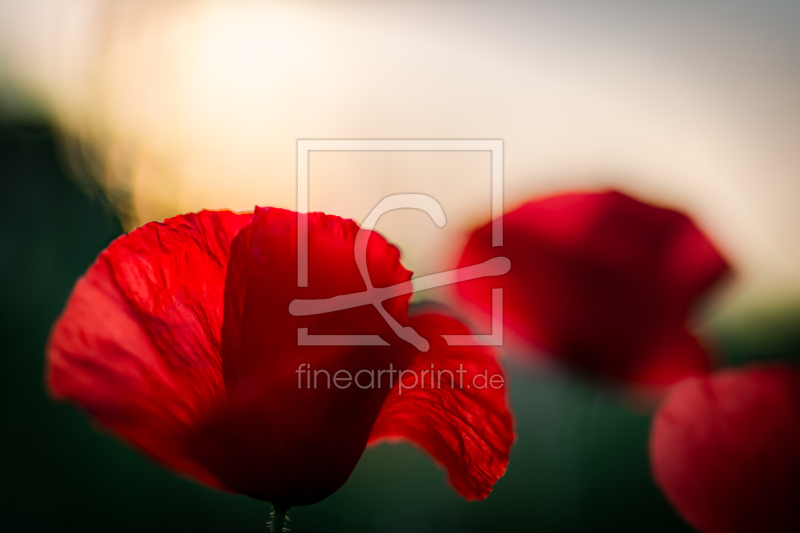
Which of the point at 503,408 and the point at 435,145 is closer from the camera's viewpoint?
the point at 503,408

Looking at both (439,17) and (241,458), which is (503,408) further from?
(439,17)

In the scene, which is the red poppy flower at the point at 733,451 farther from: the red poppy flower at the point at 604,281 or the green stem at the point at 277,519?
the green stem at the point at 277,519

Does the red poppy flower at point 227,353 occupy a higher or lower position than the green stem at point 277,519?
→ higher

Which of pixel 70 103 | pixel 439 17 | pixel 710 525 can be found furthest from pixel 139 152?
pixel 710 525

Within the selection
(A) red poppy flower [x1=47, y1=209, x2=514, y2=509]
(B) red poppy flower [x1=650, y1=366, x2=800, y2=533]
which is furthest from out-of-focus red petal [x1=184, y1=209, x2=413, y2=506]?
(B) red poppy flower [x1=650, y1=366, x2=800, y2=533]

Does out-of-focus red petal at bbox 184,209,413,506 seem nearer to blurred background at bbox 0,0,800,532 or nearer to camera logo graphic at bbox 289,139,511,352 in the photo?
camera logo graphic at bbox 289,139,511,352

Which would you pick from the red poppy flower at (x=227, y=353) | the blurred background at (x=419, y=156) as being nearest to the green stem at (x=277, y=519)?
the red poppy flower at (x=227, y=353)
